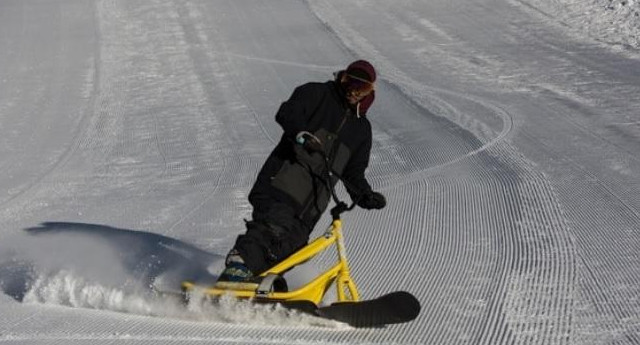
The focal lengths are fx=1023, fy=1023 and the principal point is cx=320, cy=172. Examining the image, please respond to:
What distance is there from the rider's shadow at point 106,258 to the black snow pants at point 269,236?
2.10 ft

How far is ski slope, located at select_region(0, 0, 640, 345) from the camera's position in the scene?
225 inches

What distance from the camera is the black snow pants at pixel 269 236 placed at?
5.57 metres

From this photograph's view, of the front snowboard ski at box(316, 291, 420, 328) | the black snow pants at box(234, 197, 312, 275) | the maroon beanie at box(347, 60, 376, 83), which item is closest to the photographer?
the front snowboard ski at box(316, 291, 420, 328)

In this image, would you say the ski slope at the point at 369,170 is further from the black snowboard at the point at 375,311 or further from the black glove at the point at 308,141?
the black glove at the point at 308,141

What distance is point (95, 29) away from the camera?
61.8 feet

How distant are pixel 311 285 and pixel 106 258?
2.11 metres

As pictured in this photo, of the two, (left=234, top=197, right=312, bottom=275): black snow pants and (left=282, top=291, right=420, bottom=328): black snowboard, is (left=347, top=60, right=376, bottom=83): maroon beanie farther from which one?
(left=282, top=291, right=420, bottom=328): black snowboard

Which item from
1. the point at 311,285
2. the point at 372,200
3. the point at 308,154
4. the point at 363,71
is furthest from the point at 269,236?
the point at 363,71

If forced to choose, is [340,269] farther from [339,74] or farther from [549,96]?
[549,96]

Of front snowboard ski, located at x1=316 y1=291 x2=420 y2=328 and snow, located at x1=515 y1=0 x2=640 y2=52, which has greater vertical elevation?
front snowboard ski, located at x1=316 y1=291 x2=420 y2=328

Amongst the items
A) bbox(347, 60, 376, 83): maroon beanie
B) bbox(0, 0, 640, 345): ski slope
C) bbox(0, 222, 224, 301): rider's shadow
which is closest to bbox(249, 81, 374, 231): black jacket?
bbox(347, 60, 376, 83): maroon beanie

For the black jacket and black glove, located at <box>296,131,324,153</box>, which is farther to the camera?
the black jacket

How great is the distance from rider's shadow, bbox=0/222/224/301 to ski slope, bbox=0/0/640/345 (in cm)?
3

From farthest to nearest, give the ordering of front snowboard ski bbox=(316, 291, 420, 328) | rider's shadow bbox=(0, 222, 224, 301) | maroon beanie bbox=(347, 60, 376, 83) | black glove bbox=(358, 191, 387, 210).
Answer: rider's shadow bbox=(0, 222, 224, 301) → black glove bbox=(358, 191, 387, 210) → maroon beanie bbox=(347, 60, 376, 83) → front snowboard ski bbox=(316, 291, 420, 328)
